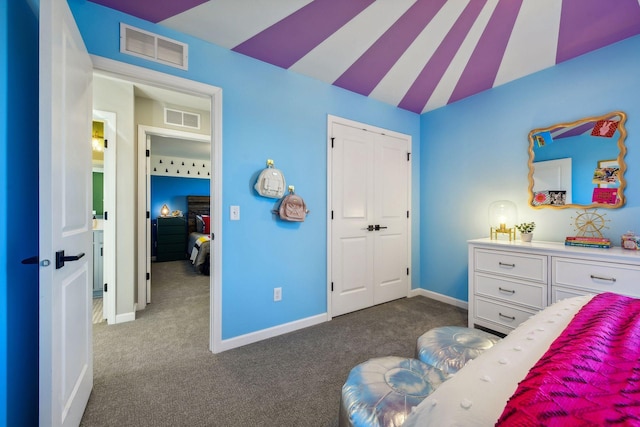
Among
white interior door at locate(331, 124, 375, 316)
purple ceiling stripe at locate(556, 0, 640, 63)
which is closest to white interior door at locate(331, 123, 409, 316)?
white interior door at locate(331, 124, 375, 316)

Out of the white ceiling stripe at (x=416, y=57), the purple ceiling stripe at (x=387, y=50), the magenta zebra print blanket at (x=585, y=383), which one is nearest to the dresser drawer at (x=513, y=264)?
the magenta zebra print blanket at (x=585, y=383)

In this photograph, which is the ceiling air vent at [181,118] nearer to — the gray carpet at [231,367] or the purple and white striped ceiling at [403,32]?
the purple and white striped ceiling at [403,32]

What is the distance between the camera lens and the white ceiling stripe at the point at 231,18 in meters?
1.79

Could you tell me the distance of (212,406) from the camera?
1.57 metres

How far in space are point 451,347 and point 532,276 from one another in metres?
1.29

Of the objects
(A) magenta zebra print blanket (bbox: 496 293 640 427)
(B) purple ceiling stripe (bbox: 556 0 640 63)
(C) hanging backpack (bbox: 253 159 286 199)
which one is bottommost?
(A) magenta zebra print blanket (bbox: 496 293 640 427)

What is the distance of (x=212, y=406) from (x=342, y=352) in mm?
1010

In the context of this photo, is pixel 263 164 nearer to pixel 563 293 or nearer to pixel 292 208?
pixel 292 208

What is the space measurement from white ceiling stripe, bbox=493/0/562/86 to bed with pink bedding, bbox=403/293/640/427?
2054mm

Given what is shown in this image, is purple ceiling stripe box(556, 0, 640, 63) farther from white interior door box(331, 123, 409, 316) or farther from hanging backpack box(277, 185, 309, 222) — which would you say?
hanging backpack box(277, 185, 309, 222)

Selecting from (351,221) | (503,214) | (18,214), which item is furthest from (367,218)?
(18,214)

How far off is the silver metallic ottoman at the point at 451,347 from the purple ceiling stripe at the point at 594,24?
227 cm

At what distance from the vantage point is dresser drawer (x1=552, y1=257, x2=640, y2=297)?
175 cm

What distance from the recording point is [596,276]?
6.13 ft
